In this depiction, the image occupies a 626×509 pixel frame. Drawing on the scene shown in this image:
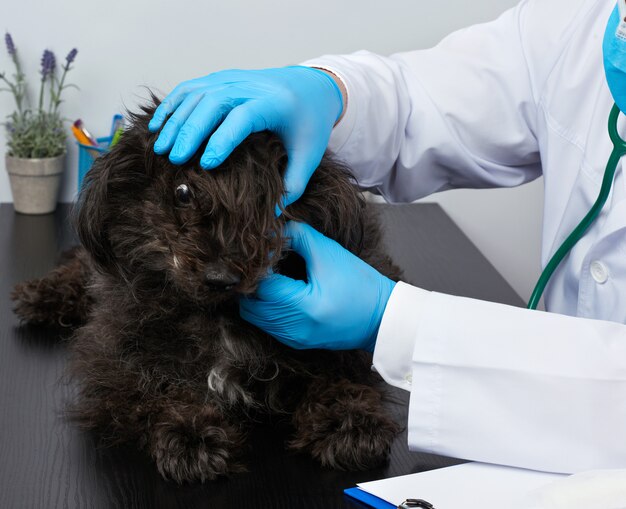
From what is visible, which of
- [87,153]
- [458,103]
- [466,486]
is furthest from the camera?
[87,153]

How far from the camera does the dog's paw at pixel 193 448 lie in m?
1.27

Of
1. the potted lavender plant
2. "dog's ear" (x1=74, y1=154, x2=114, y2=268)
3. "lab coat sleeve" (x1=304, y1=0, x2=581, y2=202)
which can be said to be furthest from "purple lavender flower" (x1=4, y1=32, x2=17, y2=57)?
"dog's ear" (x1=74, y1=154, x2=114, y2=268)

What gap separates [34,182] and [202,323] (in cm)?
176

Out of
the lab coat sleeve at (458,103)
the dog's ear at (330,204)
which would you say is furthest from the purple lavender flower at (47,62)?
the dog's ear at (330,204)

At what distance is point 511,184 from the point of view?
2.21 meters

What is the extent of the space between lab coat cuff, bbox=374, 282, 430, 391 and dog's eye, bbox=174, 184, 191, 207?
41 centimetres

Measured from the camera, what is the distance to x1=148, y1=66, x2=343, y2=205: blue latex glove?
4.41 ft

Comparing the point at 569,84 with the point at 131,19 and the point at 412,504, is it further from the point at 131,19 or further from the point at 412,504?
the point at 131,19

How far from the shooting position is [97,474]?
1.29m

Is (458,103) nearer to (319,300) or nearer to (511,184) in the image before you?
(511,184)

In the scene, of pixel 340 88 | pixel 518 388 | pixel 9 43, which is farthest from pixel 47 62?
pixel 518 388

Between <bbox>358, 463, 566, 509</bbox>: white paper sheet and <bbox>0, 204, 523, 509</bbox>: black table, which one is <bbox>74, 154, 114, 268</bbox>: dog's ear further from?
<bbox>358, 463, 566, 509</bbox>: white paper sheet

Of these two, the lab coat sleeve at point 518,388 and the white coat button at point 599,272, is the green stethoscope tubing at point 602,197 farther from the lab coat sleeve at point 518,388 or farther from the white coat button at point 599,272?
the lab coat sleeve at point 518,388

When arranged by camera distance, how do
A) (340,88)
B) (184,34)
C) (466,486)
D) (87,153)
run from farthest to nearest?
(184,34) < (87,153) < (340,88) < (466,486)
